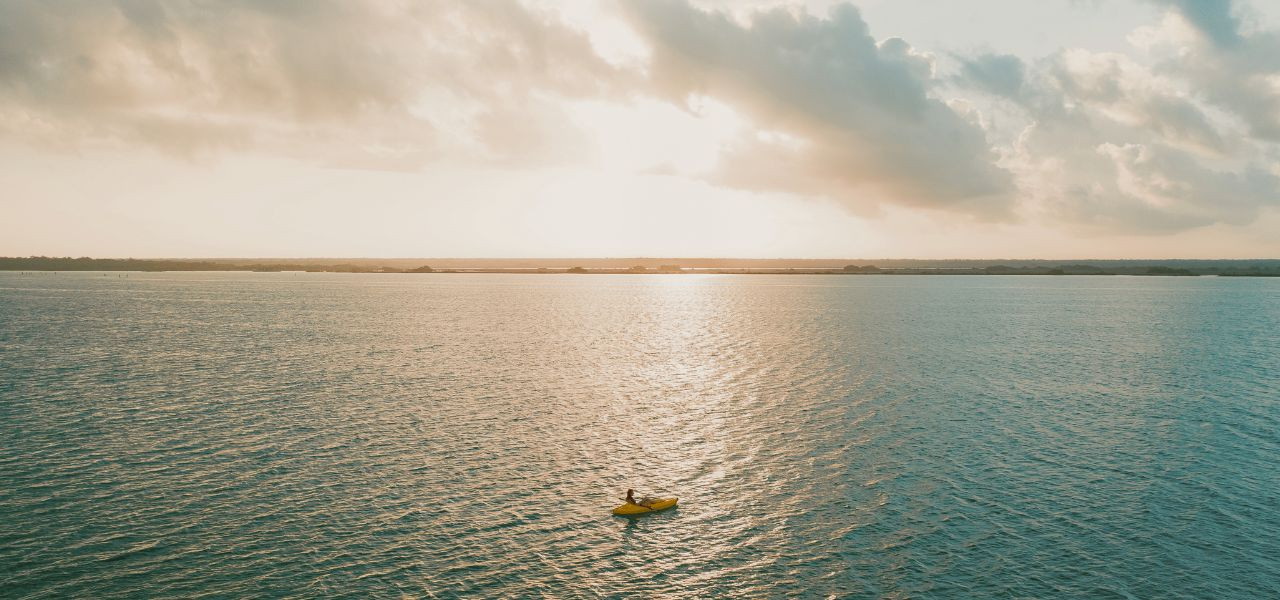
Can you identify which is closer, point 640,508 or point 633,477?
point 640,508

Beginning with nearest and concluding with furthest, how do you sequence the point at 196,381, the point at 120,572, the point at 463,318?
the point at 120,572
the point at 196,381
the point at 463,318

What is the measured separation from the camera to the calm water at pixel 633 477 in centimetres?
3594

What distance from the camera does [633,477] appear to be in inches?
2037

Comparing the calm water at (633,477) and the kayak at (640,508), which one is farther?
the kayak at (640,508)

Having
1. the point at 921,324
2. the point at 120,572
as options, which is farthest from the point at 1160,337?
the point at 120,572

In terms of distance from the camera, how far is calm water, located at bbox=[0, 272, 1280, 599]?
35938mm

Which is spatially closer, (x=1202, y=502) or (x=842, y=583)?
(x=842, y=583)

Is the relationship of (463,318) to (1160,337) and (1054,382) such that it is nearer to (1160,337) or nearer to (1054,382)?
(1054,382)

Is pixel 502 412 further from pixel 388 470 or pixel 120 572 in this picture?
pixel 120 572

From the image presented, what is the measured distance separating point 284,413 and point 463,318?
404 ft

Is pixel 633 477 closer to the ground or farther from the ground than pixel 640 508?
closer to the ground

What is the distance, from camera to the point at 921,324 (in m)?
173

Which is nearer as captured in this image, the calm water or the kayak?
the calm water

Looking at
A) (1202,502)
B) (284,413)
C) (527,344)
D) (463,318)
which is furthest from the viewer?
(463,318)
